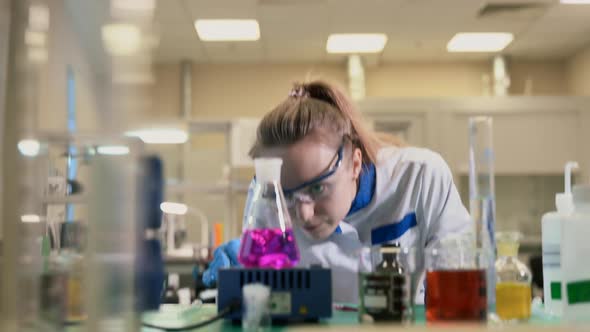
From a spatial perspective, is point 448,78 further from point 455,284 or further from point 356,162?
point 455,284

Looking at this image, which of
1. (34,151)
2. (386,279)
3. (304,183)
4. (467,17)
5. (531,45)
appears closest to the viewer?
(34,151)

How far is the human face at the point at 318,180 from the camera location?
1.41 meters

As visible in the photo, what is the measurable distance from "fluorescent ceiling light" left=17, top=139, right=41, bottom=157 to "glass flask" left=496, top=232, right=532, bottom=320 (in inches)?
25.0

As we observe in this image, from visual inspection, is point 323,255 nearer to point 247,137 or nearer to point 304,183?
point 304,183

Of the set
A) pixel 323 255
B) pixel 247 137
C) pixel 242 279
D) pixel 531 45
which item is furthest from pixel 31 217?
pixel 531 45

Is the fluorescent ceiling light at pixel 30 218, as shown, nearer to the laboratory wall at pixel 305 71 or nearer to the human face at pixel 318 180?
the human face at pixel 318 180

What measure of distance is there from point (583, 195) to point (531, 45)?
15.6 ft

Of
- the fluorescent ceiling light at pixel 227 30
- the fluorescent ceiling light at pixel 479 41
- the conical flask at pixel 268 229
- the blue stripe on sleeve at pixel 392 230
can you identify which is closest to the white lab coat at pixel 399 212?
the blue stripe on sleeve at pixel 392 230

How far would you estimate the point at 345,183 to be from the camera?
1.55 meters

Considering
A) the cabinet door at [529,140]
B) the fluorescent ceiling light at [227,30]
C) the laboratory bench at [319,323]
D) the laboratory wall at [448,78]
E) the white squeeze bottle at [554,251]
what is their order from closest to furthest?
the laboratory bench at [319,323]
the white squeeze bottle at [554,251]
the fluorescent ceiling light at [227,30]
the cabinet door at [529,140]
the laboratory wall at [448,78]

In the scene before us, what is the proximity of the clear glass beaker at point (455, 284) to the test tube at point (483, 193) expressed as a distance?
0.04 meters

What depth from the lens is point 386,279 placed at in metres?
0.86

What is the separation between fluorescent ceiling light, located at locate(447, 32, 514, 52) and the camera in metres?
5.06

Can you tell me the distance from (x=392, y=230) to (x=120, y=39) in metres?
1.14
